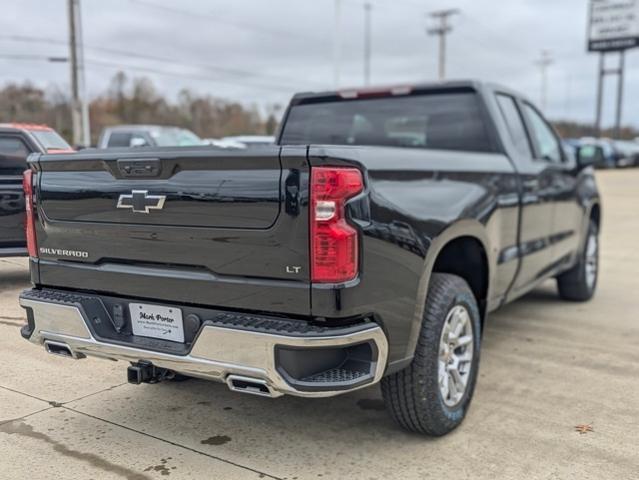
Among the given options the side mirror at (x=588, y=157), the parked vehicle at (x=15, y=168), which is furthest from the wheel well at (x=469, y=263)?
the parked vehicle at (x=15, y=168)

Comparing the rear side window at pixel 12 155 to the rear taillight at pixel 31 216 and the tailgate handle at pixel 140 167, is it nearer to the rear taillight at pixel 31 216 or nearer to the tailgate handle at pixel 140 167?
the rear taillight at pixel 31 216

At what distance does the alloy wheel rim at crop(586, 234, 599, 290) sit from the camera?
6.47m

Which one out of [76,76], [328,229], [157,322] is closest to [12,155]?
[157,322]

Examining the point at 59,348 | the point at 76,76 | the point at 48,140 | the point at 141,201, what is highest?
the point at 76,76

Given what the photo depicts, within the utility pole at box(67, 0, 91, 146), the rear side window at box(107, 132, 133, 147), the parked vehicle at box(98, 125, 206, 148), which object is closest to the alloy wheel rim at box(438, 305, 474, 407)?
the parked vehicle at box(98, 125, 206, 148)

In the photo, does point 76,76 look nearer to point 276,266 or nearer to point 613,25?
point 276,266

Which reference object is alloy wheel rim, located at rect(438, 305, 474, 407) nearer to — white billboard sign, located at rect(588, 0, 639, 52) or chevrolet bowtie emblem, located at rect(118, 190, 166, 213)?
chevrolet bowtie emblem, located at rect(118, 190, 166, 213)

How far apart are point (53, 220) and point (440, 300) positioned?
6.49 feet

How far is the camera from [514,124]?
4.96 meters

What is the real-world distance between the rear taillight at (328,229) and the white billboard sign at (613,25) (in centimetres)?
5670

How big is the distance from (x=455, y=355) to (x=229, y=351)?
1384 millimetres

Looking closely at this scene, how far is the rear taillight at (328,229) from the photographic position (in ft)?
8.52

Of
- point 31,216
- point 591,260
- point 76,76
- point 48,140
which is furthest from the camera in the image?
point 76,76

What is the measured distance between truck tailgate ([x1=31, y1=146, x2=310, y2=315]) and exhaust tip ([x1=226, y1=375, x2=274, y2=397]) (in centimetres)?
30
